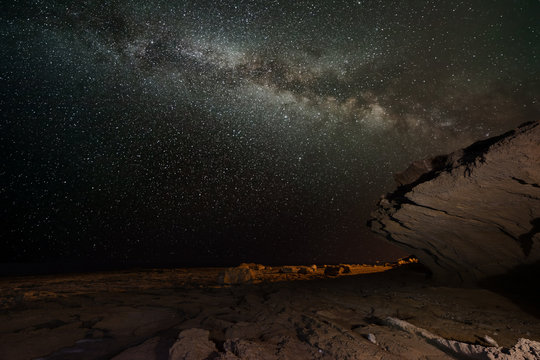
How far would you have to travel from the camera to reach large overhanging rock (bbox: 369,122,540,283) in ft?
10.5

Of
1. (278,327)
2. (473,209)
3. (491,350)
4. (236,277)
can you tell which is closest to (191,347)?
(278,327)

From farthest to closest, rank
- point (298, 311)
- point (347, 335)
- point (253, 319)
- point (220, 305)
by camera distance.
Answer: point (220, 305) → point (298, 311) → point (253, 319) → point (347, 335)

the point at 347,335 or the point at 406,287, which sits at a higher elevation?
the point at 347,335

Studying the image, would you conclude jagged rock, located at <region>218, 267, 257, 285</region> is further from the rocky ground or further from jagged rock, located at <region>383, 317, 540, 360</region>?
jagged rock, located at <region>383, 317, 540, 360</region>

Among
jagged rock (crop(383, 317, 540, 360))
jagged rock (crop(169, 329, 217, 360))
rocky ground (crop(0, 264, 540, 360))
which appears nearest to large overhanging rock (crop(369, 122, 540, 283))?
rocky ground (crop(0, 264, 540, 360))

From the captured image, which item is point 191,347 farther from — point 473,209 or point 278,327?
point 473,209

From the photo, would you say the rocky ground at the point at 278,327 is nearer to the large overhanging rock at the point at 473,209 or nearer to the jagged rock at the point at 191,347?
the jagged rock at the point at 191,347

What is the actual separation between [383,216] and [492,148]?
267 centimetres

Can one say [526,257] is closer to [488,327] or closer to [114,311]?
[488,327]

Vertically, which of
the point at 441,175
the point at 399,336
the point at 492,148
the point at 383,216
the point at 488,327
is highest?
the point at 492,148

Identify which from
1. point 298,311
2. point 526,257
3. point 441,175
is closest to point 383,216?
point 441,175

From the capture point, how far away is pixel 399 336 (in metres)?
2.71

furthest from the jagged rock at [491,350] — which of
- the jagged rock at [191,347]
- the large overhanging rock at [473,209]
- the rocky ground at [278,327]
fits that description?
the jagged rock at [191,347]

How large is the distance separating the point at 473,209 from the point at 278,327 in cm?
365
